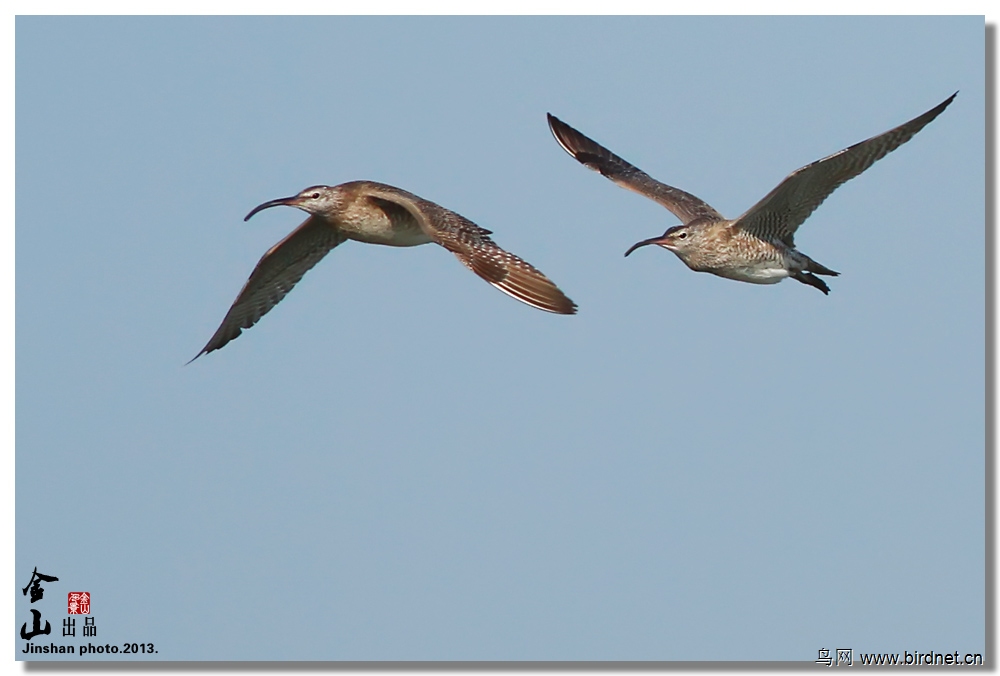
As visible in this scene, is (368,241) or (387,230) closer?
(387,230)

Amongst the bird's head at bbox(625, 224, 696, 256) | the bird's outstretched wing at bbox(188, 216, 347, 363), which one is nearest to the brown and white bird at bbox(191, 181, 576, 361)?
the bird's outstretched wing at bbox(188, 216, 347, 363)

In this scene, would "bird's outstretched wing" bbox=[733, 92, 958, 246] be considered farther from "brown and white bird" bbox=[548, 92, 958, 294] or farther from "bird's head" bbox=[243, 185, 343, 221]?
"bird's head" bbox=[243, 185, 343, 221]

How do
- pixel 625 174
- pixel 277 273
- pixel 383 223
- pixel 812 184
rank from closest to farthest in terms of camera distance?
pixel 812 184
pixel 383 223
pixel 277 273
pixel 625 174

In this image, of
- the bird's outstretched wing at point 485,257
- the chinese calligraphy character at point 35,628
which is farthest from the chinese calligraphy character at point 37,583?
the bird's outstretched wing at point 485,257

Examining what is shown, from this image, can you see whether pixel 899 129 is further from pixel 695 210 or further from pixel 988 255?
pixel 695 210

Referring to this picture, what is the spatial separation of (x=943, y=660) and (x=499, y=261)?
591 cm

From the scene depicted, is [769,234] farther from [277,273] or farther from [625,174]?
[277,273]

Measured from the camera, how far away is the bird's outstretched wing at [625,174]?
17922 mm

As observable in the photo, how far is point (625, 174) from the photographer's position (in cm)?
1922

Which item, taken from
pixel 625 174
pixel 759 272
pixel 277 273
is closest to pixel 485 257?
pixel 759 272

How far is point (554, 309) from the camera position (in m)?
13.9

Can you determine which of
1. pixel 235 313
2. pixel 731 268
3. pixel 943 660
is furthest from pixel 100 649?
pixel 943 660

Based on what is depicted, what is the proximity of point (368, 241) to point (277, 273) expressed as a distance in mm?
1343

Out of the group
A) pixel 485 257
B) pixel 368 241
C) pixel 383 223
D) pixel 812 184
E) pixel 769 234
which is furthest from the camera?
pixel 368 241
